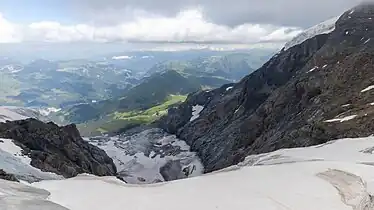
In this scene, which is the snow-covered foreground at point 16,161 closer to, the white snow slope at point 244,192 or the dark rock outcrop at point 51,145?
the dark rock outcrop at point 51,145

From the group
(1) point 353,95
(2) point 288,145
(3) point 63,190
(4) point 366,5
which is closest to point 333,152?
(3) point 63,190

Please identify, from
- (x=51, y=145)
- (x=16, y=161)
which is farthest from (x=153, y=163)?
(x=16, y=161)

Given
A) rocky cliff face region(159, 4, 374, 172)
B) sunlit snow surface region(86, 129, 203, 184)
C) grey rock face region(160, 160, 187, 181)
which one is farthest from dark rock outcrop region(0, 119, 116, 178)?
rocky cliff face region(159, 4, 374, 172)

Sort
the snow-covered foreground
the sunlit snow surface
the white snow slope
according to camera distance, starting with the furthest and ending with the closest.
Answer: the sunlit snow surface
the snow-covered foreground
the white snow slope

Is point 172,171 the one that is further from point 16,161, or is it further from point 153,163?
point 16,161

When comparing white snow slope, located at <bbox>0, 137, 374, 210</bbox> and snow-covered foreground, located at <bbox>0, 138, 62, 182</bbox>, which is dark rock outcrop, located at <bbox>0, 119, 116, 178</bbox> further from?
white snow slope, located at <bbox>0, 137, 374, 210</bbox>

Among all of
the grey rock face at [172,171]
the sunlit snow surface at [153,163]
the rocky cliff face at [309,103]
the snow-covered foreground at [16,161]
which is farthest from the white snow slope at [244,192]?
the grey rock face at [172,171]

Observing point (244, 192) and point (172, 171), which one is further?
point (172, 171)
